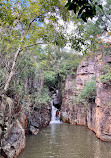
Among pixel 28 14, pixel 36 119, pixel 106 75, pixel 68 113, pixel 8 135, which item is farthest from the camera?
pixel 68 113

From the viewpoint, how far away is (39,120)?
43.6 ft

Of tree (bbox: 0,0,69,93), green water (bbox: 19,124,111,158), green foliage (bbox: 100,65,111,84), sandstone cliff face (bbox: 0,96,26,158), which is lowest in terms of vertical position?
green water (bbox: 19,124,111,158)

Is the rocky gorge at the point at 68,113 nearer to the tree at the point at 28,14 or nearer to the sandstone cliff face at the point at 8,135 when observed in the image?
the sandstone cliff face at the point at 8,135

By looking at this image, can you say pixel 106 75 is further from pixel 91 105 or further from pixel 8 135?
pixel 8 135

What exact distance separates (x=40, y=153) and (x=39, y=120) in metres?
5.86

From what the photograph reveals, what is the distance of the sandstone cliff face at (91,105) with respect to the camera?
31.9 feet

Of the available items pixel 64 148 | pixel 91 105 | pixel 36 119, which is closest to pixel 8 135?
pixel 64 148

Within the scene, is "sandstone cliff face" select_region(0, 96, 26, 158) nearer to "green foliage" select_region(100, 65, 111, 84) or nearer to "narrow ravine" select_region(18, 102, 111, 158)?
"narrow ravine" select_region(18, 102, 111, 158)

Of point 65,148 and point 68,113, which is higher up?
point 68,113

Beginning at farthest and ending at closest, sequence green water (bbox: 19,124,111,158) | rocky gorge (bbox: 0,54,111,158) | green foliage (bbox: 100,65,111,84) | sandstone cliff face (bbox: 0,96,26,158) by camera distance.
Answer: green foliage (bbox: 100,65,111,84) → green water (bbox: 19,124,111,158) → rocky gorge (bbox: 0,54,111,158) → sandstone cliff face (bbox: 0,96,26,158)

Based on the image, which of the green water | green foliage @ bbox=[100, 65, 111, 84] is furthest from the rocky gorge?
the green water

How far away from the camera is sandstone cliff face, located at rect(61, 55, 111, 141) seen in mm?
9719

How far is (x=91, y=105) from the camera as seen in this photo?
1416cm

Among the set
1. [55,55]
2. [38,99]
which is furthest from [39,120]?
[55,55]
